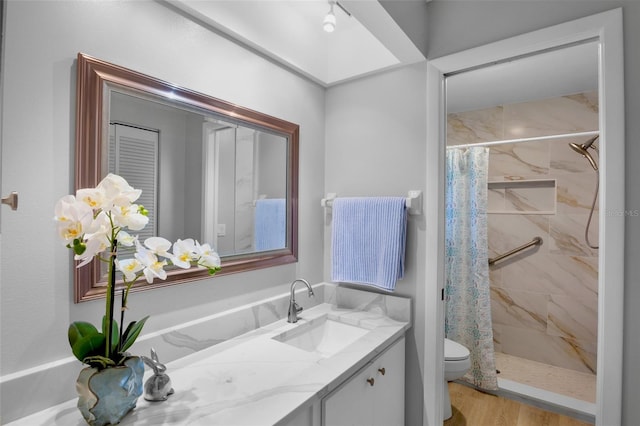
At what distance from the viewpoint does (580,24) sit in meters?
1.28

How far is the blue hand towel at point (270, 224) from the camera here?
163 cm

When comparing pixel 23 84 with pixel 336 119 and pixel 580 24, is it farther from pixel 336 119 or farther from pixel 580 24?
pixel 580 24

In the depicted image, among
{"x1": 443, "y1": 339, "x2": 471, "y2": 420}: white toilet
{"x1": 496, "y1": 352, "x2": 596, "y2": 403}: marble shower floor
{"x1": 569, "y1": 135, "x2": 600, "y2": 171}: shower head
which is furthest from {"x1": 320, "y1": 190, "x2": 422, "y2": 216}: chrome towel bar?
{"x1": 496, "y1": 352, "x2": 596, "y2": 403}: marble shower floor

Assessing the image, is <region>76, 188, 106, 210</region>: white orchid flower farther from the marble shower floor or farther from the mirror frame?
the marble shower floor

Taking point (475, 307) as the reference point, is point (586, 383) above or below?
below

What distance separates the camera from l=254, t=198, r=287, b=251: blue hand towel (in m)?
1.63

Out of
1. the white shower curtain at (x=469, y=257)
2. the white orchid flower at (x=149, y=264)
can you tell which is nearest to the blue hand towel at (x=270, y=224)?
the white orchid flower at (x=149, y=264)

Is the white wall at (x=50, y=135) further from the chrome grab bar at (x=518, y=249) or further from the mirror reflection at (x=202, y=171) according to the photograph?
the chrome grab bar at (x=518, y=249)

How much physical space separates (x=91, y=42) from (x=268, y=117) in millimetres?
772

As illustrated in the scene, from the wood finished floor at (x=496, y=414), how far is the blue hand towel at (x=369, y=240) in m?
1.18

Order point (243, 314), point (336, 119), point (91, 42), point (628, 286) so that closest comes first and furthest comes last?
point (91, 42)
point (628, 286)
point (243, 314)
point (336, 119)

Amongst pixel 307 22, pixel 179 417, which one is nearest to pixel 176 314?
pixel 179 417

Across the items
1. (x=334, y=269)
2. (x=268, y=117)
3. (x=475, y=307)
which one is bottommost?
(x=475, y=307)

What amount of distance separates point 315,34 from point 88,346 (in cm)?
185
